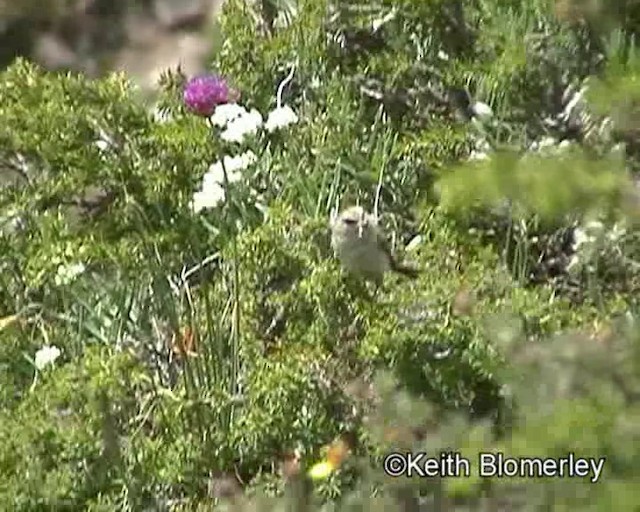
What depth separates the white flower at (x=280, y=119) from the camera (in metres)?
3.08

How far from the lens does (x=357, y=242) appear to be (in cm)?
261

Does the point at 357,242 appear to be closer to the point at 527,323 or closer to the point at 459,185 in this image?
the point at 527,323

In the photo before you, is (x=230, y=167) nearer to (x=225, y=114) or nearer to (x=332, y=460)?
(x=225, y=114)

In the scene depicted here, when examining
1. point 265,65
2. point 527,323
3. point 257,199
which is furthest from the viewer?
point 265,65

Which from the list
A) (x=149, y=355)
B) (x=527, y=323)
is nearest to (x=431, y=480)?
(x=527, y=323)

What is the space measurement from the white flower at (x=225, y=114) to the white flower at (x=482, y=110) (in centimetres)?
45

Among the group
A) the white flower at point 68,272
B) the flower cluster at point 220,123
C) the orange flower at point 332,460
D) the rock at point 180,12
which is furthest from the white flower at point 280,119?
the rock at point 180,12

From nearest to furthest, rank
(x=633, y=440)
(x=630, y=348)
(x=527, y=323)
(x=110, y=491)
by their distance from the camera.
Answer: (x=633, y=440), (x=630, y=348), (x=527, y=323), (x=110, y=491)

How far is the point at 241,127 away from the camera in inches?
117

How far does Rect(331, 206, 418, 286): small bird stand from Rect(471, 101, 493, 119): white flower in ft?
1.44

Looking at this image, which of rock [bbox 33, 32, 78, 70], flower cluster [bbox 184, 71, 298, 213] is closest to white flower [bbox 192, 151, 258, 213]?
flower cluster [bbox 184, 71, 298, 213]

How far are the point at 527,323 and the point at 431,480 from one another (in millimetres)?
380

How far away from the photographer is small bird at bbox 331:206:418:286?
261cm

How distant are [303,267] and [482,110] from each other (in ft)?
1.83
